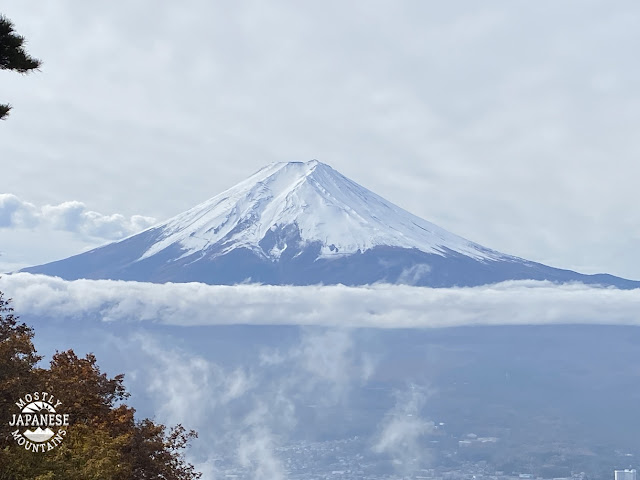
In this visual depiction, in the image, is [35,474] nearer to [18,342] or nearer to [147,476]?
[18,342]

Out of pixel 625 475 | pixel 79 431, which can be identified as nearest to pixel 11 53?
pixel 79 431

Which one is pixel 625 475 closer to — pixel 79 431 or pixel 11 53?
pixel 79 431

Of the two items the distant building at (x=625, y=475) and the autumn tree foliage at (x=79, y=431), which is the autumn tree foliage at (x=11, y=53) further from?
the distant building at (x=625, y=475)

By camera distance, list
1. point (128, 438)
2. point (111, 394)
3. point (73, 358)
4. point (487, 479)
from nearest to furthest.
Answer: point (128, 438) < point (111, 394) < point (73, 358) < point (487, 479)

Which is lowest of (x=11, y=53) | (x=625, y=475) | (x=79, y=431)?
(x=625, y=475)

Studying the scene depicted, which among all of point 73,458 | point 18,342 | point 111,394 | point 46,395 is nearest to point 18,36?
point 18,342

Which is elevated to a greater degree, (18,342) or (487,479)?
(18,342)
